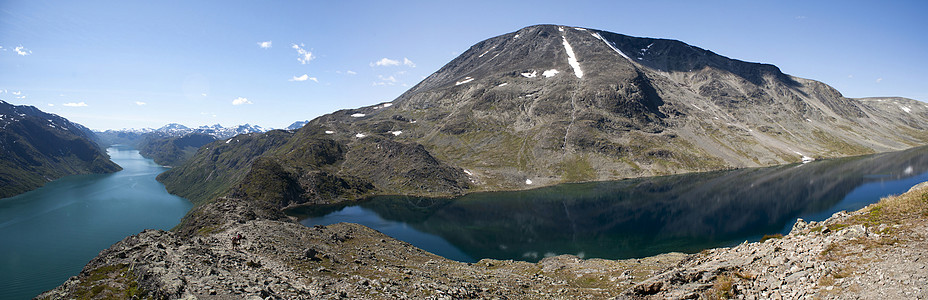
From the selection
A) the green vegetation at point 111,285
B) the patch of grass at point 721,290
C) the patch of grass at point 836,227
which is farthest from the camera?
the green vegetation at point 111,285

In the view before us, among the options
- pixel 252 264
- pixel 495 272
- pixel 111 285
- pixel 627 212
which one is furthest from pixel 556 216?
pixel 111 285

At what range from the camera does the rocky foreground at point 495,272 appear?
53.9 feet

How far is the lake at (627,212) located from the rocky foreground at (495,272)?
28277 mm

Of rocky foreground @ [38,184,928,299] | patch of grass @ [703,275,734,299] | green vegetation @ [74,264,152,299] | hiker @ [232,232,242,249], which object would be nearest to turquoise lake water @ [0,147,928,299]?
rocky foreground @ [38,184,928,299]

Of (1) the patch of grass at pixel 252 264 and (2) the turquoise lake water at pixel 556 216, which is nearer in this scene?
(1) the patch of grass at pixel 252 264

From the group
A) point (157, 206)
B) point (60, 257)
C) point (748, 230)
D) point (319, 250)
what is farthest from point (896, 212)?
point (157, 206)

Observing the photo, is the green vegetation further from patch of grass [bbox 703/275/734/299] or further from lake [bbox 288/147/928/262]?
lake [bbox 288/147/928/262]

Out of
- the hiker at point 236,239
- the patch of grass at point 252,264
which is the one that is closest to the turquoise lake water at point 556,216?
the hiker at point 236,239

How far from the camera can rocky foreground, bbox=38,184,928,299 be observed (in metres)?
16.4

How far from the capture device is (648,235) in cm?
9062

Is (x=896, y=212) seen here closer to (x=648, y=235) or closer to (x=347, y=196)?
(x=648, y=235)

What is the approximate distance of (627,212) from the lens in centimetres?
11862

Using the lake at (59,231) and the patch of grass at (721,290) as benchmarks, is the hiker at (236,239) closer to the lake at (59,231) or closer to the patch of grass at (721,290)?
the patch of grass at (721,290)

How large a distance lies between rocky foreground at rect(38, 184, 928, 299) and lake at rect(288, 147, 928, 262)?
92.8ft
